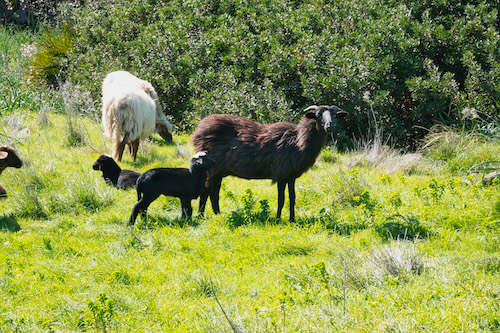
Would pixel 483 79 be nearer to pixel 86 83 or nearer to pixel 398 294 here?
pixel 398 294

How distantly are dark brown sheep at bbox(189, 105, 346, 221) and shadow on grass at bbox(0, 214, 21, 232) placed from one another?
2.44m

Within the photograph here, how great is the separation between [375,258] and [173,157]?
6.24 meters

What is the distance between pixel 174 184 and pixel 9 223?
2.30m

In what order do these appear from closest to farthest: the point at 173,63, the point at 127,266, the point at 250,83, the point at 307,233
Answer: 1. the point at 127,266
2. the point at 307,233
3. the point at 250,83
4. the point at 173,63

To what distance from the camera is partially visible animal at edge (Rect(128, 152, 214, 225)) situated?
756 cm

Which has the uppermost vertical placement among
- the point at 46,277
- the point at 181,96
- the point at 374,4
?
the point at 374,4

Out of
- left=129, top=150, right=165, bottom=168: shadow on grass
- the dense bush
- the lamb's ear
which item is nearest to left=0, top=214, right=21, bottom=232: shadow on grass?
left=129, top=150, right=165, bottom=168: shadow on grass

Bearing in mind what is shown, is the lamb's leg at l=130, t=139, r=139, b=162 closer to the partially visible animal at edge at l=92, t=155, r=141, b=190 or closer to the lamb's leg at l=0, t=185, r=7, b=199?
the partially visible animal at edge at l=92, t=155, r=141, b=190

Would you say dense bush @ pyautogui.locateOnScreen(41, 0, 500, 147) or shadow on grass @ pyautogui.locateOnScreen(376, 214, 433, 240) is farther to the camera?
dense bush @ pyautogui.locateOnScreen(41, 0, 500, 147)

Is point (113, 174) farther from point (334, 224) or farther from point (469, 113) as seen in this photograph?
point (469, 113)

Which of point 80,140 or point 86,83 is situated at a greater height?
point 86,83

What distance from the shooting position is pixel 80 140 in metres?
12.1

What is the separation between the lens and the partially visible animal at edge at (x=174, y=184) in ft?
24.8

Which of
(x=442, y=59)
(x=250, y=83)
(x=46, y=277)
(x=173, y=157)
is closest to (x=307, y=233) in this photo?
(x=46, y=277)
